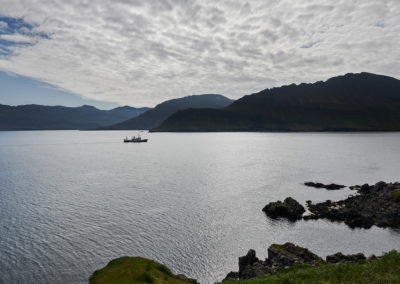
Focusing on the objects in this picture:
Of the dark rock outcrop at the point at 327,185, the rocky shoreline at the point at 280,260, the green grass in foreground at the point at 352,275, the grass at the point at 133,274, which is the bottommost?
the dark rock outcrop at the point at 327,185

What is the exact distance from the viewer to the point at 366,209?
2062 inches

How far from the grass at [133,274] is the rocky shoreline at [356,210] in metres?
32.2

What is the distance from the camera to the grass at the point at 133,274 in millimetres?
23156

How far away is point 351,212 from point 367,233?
305 inches

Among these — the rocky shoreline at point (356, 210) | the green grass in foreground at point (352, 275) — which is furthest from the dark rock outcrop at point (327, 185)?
the green grass in foreground at point (352, 275)

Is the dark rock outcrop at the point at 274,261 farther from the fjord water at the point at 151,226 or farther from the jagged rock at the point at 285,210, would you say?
the jagged rock at the point at 285,210

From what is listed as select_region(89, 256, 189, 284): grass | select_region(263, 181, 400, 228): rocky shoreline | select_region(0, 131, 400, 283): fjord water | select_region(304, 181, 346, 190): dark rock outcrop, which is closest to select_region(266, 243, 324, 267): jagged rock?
select_region(0, 131, 400, 283): fjord water

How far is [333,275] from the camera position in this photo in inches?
746

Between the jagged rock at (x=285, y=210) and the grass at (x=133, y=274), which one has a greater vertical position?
the grass at (x=133, y=274)

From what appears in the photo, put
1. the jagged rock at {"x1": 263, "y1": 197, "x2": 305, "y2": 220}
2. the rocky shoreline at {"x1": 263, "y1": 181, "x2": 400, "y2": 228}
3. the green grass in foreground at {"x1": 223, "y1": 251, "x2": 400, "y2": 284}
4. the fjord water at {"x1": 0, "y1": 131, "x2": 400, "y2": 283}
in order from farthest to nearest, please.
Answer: the jagged rock at {"x1": 263, "y1": 197, "x2": 305, "y2": 220}
the rocky shoreline at {"x1": 263, "y1": 181, "x2": 400, "y2": 228}
the fjord water at {"x1": 0, "y1": 131, "x2": 400, "y2": 283}
the green grass in foreground at {"x1": 223, "y1": 251, "x2": 400, "y2": 284}

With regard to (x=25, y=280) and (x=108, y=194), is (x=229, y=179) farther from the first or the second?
(x=25, y=280)

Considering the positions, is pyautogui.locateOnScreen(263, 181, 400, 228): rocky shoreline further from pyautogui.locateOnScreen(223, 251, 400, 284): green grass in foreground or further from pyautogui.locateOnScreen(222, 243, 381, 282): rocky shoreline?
pyautogui.locateOnScreen(223, 251, 400, 284): green grass in foreground

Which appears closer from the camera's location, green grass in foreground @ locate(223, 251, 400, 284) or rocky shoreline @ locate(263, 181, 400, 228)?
green grass in foreground @ locate(223, 251, 400, 284)

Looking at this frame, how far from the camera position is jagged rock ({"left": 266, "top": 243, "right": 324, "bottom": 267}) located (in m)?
30.1
